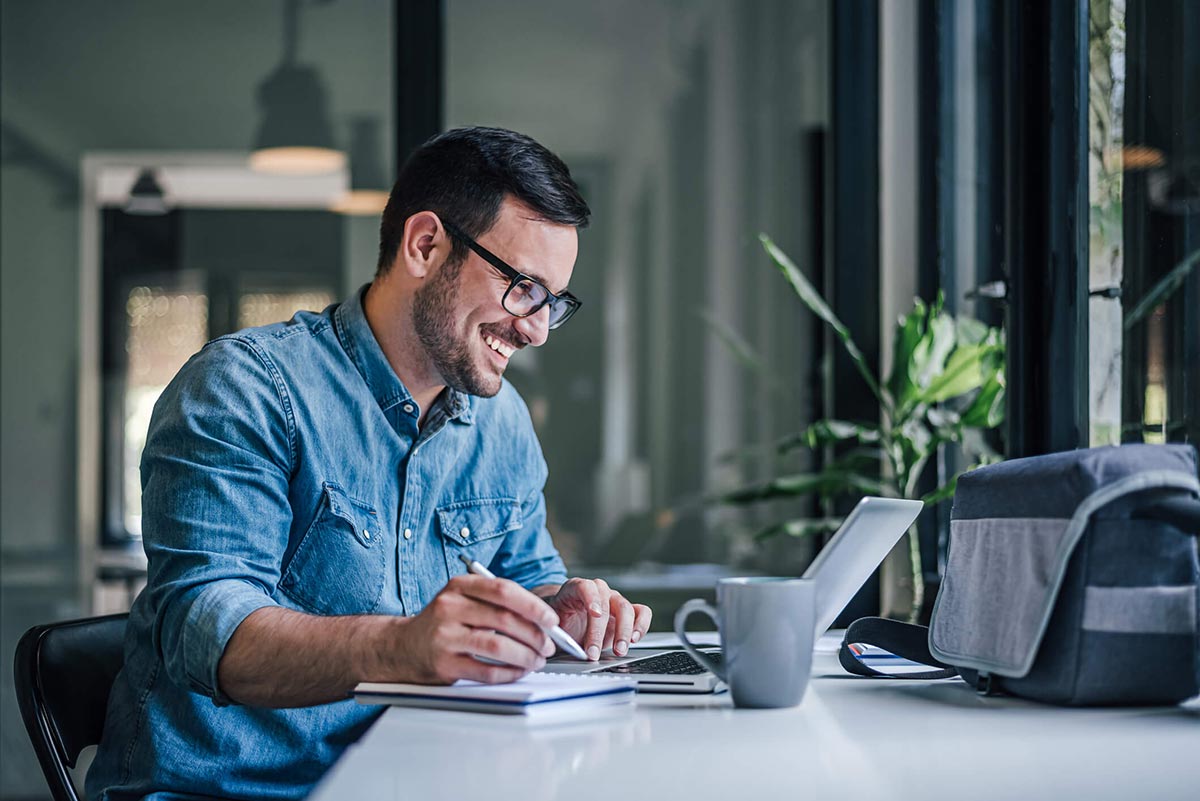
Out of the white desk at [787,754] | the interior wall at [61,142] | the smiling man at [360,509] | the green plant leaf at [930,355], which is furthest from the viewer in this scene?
the interior wall at [61,142]

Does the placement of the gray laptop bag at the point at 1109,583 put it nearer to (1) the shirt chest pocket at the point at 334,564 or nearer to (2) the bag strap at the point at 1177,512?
(2) the bag strap at the point at 1177,512

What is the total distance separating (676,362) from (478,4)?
3.64ft

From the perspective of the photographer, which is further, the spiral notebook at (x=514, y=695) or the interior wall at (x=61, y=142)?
the interior wall at (x=61, y=142)

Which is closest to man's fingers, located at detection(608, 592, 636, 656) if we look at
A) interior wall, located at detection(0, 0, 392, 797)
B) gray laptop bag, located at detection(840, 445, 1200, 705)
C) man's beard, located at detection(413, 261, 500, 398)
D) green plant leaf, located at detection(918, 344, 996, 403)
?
man's beard, located at detection(413, 261, 500, 398)

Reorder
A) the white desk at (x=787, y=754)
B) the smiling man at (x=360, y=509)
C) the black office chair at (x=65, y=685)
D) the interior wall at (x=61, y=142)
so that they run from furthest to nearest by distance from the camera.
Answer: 1. the interior wall at (x=61, y=142)
2. the black office chair at (x=65, y=685)
3. the smiling man at (x=360, y=509)
4. the white desk at (x=787, y=754)

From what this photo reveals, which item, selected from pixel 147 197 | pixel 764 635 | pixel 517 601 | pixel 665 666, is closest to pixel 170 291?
pixel 147 197

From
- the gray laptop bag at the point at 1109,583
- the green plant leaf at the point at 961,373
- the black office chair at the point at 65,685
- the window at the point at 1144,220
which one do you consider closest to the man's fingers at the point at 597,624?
the gray laptop bag at the point at 1109,583

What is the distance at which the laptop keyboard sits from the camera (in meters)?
1.14

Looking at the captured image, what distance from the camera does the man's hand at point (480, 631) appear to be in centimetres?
97

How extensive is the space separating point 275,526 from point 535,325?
45 cm

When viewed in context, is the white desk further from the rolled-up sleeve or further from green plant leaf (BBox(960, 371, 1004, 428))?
green plant leaf (BBox(960, 371, 1004, 428))

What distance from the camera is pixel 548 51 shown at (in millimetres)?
3176

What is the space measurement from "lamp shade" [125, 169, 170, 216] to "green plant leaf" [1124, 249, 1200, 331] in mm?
2459

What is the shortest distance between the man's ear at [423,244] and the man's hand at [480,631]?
632 millimetres
